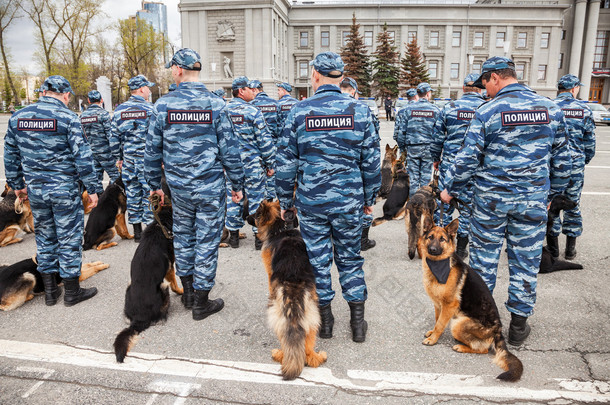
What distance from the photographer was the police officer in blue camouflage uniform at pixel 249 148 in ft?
20.0

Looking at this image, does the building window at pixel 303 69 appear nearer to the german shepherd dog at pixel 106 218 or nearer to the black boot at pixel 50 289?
the german shepherd dog at pixel 106 218

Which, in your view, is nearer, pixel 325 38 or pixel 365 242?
pixel 365 242

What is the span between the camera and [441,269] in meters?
3.32

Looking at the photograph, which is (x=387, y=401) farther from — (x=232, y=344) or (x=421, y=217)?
(x=421, y=217)

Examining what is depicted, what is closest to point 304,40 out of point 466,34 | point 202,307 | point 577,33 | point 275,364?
point 466,34

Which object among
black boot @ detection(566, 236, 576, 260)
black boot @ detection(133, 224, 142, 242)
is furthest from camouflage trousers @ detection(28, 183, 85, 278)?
black boot @ detection(566, 236, 576, 260)

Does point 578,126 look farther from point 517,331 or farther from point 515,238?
point 517,331

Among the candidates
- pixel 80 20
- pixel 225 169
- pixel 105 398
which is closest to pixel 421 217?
pixel 225 169

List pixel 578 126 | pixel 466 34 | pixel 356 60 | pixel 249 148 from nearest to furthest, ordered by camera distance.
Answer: pixel 578 126 < pixel 249 148 < pixel 356 60 < pixel 466 34

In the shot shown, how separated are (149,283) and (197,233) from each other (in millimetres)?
650

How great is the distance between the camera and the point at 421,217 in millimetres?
5301

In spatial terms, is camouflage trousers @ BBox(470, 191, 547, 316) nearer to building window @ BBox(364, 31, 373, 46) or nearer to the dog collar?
the dog collar

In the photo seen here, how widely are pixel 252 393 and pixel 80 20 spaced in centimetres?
5740

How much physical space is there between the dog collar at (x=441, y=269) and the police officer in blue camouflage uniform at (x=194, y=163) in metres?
2.08
